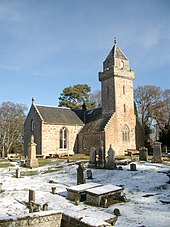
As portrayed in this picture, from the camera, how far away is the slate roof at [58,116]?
34.5 meters

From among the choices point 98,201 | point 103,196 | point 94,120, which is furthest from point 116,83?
point 98,201

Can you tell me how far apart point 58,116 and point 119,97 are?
997 centimetres

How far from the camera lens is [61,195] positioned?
432 inches

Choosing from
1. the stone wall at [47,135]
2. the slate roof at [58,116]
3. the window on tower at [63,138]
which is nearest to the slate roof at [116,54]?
the slate roof at [58,116]

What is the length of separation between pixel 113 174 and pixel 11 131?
118 ft

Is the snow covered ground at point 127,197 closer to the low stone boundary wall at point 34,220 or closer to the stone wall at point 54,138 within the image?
the low stone boundary wall at point 34,220

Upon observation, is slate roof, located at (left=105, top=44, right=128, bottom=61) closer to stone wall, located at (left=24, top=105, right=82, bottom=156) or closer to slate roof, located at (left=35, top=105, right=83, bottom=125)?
slate roof, located at (left=35, top=105, right=83, bottom=125)

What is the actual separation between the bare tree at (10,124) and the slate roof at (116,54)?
73.5 ft

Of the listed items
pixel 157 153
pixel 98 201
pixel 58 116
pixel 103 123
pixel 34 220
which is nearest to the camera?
pixel 34 220

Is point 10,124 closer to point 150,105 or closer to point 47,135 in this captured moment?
point 47,135

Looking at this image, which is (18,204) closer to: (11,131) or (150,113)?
(150,113)

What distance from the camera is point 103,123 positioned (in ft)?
108

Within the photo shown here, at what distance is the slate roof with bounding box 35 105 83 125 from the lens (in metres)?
34.5

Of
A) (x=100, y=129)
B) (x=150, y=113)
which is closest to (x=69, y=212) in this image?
(x=100, y=129)
